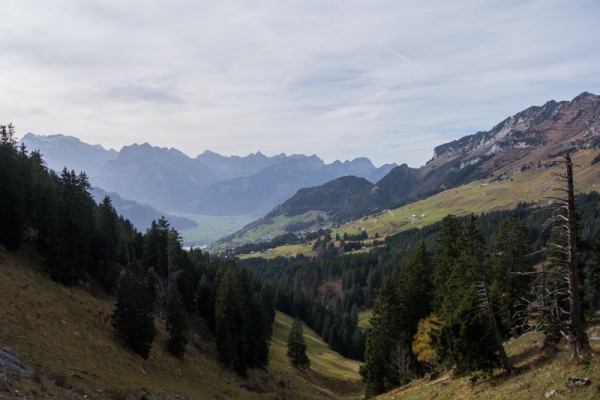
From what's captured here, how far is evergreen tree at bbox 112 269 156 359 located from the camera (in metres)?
45.2

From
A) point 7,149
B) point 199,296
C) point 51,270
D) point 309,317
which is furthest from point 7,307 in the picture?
point 309,317

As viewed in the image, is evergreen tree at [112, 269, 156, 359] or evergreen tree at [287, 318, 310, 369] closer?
evergreen tree at [112, 269, 156, 359]

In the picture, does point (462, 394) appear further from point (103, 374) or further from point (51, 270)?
point (51, 270)

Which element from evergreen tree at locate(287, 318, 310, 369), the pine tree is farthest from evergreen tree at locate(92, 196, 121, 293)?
the pine tree

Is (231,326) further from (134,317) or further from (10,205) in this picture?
(10,205)

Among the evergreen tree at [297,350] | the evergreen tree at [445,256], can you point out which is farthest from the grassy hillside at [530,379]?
the evergreen tree at [297,350]

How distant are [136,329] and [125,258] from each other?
3561 centimetres

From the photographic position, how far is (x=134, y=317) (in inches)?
1807

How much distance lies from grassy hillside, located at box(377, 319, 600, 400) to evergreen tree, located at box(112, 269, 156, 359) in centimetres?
3049

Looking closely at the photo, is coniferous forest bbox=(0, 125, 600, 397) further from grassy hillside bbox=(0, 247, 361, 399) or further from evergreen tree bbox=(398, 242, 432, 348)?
grassy hillside bbox=(0, 247, 361, 399)

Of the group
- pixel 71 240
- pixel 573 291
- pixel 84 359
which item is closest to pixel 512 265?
pixel 573 291

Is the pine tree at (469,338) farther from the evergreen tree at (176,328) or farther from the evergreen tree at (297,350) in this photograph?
the evergreen tree at (297,350)

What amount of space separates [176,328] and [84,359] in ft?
63.4

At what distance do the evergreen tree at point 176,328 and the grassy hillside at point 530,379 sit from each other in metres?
31.9
